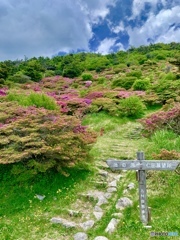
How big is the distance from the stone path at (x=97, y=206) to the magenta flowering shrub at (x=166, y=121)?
314 cm

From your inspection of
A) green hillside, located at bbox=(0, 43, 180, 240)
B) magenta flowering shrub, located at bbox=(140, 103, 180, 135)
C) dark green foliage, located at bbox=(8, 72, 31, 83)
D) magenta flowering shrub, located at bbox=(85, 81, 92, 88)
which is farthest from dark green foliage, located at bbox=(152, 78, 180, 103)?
dark green foliage, located at bbox=(8, 72, 31, 83)

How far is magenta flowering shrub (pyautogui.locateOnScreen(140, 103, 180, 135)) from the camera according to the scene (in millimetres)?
9383

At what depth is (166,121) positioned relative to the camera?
31.6 ft

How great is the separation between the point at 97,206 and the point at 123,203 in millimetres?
601

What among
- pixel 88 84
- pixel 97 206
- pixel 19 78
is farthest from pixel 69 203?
pixel 19 78

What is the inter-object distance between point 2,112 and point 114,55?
119ft

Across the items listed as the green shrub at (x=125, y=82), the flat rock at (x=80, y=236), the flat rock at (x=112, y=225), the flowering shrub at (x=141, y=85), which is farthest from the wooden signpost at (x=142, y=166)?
the green shrub at (x=125, y=82)

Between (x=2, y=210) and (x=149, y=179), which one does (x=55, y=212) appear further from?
(x=149, y=179)

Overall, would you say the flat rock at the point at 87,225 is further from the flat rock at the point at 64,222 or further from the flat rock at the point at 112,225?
the flat rock at the point at 112,225

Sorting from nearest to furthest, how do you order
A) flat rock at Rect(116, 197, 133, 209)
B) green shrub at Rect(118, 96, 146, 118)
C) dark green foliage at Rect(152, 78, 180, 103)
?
1. flat rock at Rect(116, 197, 133, 209)
2. green shrub at Rect(118, 96, 146, 118)
3. dark green foliage at Rect(152, 78, 180, 103)

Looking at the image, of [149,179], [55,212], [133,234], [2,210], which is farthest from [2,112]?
[133,234]

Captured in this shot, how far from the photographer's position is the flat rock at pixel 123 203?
19.0ft

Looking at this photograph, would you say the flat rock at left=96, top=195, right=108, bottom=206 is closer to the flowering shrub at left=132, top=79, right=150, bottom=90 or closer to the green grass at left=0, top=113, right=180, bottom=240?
the green grass at left=0, top=113, right=180, bottom=240

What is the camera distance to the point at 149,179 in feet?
22.5
